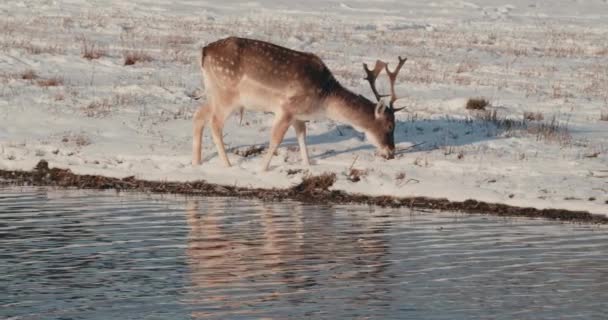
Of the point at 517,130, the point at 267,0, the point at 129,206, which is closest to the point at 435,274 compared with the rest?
the point at 129,206

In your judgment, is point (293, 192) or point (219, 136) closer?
point (293, 192)

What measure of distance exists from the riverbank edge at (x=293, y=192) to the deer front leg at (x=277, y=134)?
0.72 meters

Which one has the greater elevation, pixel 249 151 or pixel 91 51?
pixel 91 51

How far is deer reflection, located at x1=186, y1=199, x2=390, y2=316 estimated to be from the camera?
1052 cm

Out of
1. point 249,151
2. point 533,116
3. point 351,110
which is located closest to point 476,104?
point 533,116

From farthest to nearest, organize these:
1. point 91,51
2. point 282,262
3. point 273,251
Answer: point 91,51 → point 273,251 → point 282,262

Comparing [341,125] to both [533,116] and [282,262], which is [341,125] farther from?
[282,262]

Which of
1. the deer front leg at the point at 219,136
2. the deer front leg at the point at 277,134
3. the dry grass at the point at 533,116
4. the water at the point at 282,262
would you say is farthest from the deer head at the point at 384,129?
the dry grass at the point at 533,116

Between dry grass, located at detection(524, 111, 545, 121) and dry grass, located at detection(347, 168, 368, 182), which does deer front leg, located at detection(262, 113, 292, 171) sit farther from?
dry grass, located at detection(524, 111, 545, 121)

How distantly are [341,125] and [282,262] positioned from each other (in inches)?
346

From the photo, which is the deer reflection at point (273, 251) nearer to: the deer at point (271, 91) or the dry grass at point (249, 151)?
the deer at point (271, 91)

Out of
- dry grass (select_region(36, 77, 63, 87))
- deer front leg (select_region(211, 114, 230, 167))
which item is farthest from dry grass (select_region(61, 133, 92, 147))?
dry grass (select_region(36, 77, 63, 87))

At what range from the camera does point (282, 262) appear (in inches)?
461

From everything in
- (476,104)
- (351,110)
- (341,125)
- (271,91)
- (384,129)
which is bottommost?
(384,129)
